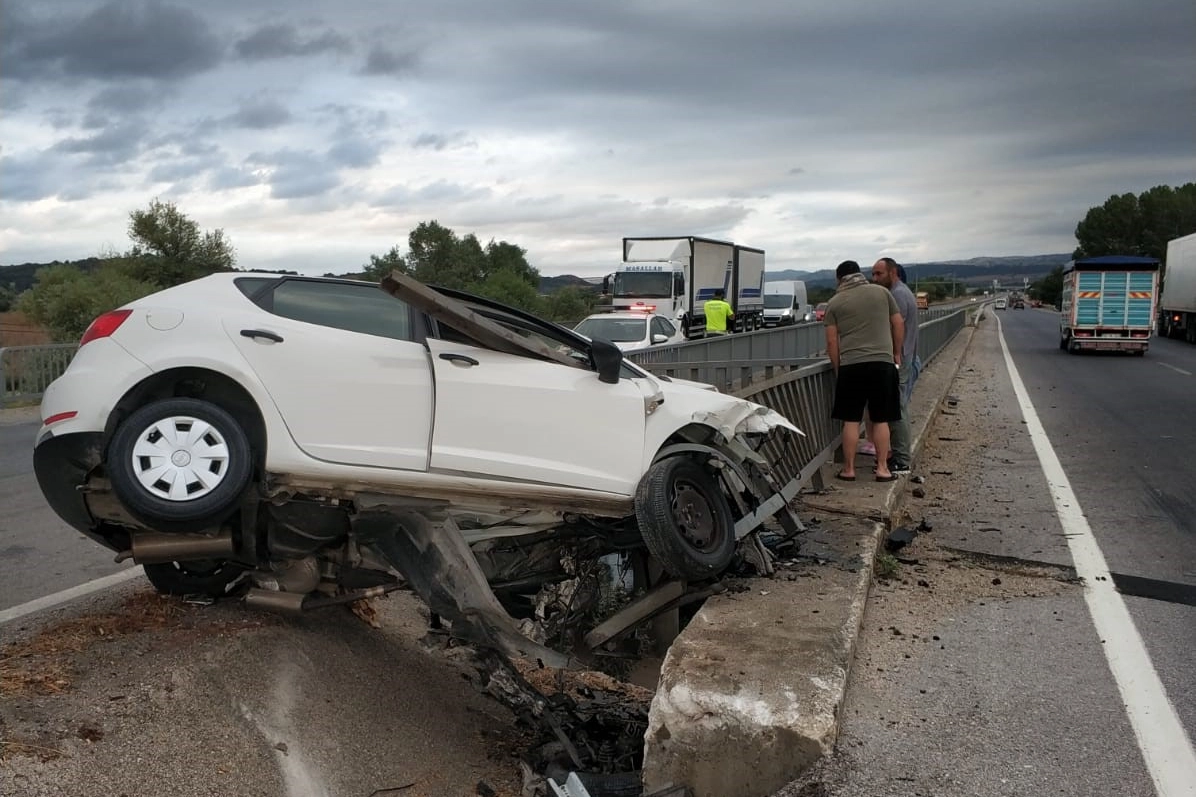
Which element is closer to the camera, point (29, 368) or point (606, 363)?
point (606, 363)

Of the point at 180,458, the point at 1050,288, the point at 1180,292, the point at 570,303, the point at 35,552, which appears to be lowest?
the point at 35,552

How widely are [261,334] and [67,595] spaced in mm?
2592

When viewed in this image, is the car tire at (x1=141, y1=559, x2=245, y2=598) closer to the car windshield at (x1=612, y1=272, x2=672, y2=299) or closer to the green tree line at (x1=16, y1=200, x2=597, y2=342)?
the green tree line at (x1=16, y1=200, x2=597, y2=342)

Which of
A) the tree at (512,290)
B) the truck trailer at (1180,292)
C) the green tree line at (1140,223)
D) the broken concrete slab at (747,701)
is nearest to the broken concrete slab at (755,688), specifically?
the broken concrete slab at (747,701)

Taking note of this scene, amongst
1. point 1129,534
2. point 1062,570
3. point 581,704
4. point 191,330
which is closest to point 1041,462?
point 1129,534

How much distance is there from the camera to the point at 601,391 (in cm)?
479

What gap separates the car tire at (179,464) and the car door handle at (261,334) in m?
0.37

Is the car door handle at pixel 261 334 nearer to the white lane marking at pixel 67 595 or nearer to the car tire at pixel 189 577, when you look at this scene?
the car tire at pixel 189 577

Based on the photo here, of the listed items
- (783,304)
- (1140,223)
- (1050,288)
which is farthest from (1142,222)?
(783,304)

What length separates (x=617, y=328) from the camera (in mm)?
19688

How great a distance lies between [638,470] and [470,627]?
1056mm

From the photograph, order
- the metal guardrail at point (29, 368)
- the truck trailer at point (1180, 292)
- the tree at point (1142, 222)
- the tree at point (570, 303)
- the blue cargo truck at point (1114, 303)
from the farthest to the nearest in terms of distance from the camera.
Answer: the tree at point (1142, 222) < the tree at point (570, 303) < the truck trailer at point (1180, 292) < the blue cargo truck at point (1114, 303) < the metal guardrail at point (29, 368)

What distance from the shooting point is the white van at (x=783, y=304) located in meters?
47.7

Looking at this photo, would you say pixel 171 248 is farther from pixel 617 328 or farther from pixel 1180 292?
pixel 1180 292
